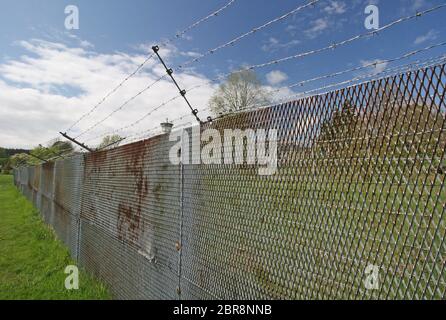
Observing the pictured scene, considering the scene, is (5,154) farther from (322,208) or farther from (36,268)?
(322,208)

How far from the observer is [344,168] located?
6.04 ft

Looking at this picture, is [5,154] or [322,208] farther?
[5,154]

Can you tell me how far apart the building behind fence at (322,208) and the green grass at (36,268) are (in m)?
1.94

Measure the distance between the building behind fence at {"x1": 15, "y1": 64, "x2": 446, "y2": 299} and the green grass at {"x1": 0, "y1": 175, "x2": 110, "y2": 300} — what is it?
76.3 inches

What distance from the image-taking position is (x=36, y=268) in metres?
6.53

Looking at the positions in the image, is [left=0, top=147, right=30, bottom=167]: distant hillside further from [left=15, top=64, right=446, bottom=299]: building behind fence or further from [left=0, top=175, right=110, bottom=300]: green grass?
[left=15, top=64, right=446, bottom=299]: building behind fence

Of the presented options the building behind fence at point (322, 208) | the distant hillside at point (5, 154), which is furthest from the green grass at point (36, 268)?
the distant hillside at point (5, 154)

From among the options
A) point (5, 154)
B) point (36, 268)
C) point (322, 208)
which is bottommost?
point (36, 268)

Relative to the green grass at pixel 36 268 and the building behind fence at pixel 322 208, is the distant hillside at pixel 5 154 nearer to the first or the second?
the green grass at pixel 36 268

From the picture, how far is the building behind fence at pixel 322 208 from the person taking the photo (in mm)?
1529

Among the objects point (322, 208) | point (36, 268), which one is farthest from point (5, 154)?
point (322, 208)

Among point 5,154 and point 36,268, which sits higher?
→ point 5,154

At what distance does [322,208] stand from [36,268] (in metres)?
A: 6.43
